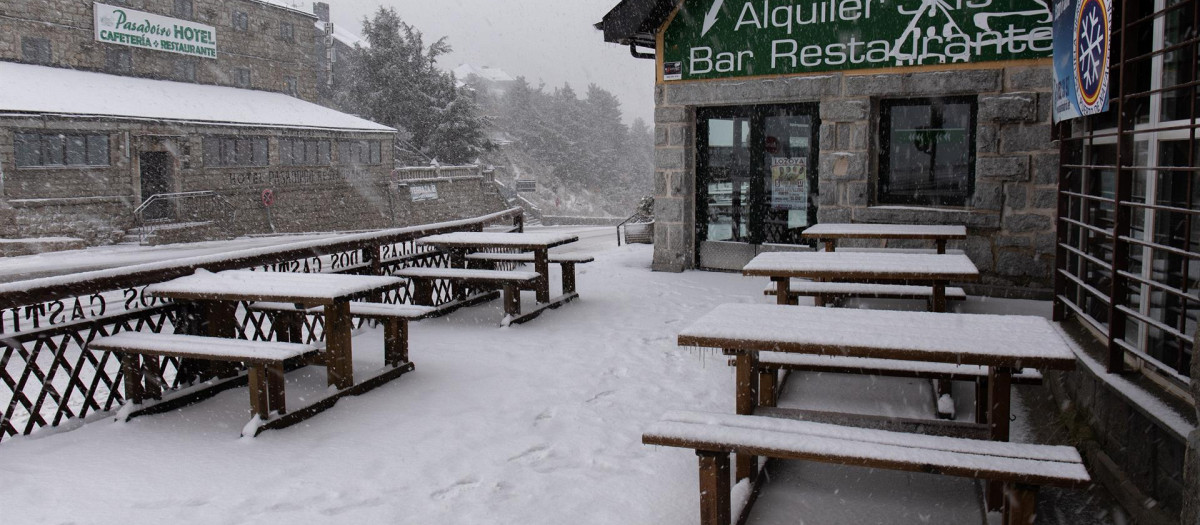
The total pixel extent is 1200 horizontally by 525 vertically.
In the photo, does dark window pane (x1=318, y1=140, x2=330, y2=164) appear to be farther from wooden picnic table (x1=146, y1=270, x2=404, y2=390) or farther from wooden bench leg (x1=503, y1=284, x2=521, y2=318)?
wooden picnic table (x1=146, y1=270, x2=404, y2=390)

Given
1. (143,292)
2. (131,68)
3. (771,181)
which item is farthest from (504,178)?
(143,292)

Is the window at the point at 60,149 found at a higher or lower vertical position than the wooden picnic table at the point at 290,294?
higher

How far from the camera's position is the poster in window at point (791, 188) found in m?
10.4

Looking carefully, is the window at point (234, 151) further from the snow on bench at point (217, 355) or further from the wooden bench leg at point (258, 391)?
the wooden bench leg at point (258, 391)

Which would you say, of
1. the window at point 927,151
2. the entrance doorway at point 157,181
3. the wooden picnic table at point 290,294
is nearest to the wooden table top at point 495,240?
the wooden picnic table at point 290,294

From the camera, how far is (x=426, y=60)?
149 feet

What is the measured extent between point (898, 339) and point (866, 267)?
2.01 meters

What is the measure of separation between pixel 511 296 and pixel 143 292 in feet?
11.0

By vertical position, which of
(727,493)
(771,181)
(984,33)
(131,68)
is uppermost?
(131,68)

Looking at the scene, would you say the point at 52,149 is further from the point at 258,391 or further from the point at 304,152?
the point at 258,391

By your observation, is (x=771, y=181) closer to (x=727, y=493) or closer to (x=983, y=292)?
(x=983, y=292)

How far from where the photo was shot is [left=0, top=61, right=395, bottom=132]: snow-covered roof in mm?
25969

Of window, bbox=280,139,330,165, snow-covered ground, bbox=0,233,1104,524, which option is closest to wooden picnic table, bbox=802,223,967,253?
snow-covered ground, bbox=0,233,1104,524

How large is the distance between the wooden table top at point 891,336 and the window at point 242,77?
123ft
